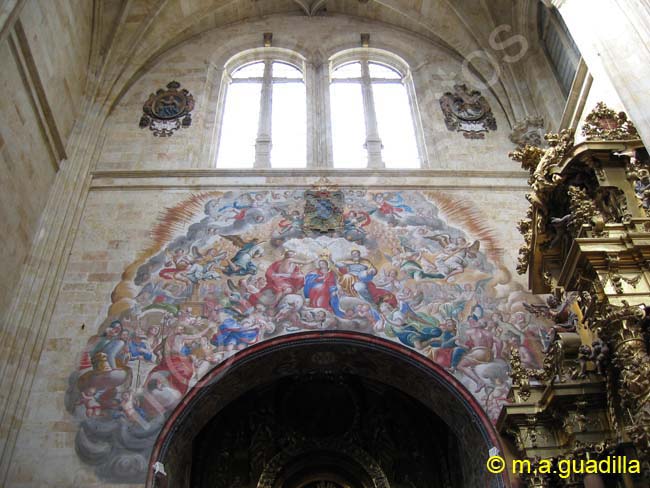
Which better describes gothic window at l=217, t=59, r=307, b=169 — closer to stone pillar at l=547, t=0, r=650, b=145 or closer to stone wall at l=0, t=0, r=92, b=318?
stone wall at l=0, t=0, r=92, b=318

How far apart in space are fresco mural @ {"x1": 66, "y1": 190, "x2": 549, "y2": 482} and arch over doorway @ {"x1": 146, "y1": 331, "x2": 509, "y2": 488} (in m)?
0.15

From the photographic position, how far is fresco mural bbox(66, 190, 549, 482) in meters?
8.16

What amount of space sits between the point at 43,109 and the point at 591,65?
26.7 feet

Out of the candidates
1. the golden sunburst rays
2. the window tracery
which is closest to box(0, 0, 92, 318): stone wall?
the window tracery

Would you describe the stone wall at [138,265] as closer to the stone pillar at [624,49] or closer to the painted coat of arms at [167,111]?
the painted coat of arms at [167,111]

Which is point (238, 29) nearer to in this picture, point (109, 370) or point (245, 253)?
point (245, 253)

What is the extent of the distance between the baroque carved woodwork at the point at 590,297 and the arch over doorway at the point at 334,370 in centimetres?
84

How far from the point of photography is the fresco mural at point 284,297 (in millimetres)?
8156

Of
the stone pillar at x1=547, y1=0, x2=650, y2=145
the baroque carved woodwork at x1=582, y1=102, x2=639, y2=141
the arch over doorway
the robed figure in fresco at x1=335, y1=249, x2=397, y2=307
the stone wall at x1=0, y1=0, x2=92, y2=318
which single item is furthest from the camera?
the robed figure in fresco at x1=335, y1=249, x2=397, y2=307

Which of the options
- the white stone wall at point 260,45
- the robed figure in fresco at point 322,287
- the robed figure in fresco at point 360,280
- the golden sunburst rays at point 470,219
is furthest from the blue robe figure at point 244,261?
the golden sunburst rays at point 470,219

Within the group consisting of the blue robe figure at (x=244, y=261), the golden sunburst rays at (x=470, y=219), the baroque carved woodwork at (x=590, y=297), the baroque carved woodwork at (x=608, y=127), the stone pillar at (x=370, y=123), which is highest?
the stone pillar at (x=370, y=123)

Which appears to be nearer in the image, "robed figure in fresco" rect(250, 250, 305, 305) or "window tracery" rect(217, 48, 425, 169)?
"robed figure in fresco" rect(250, 250, 305, 305)

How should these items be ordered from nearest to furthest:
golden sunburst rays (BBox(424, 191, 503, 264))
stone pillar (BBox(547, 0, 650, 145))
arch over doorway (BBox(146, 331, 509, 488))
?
stone pillar (BBox(547, 0, 650, 145)) < arch over doorway (BBox(146, 331, 509, 488)) < golden sunburst rays (BBox(424, 191, 503, 264))

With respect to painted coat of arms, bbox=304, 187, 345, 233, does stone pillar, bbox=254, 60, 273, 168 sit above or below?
above
